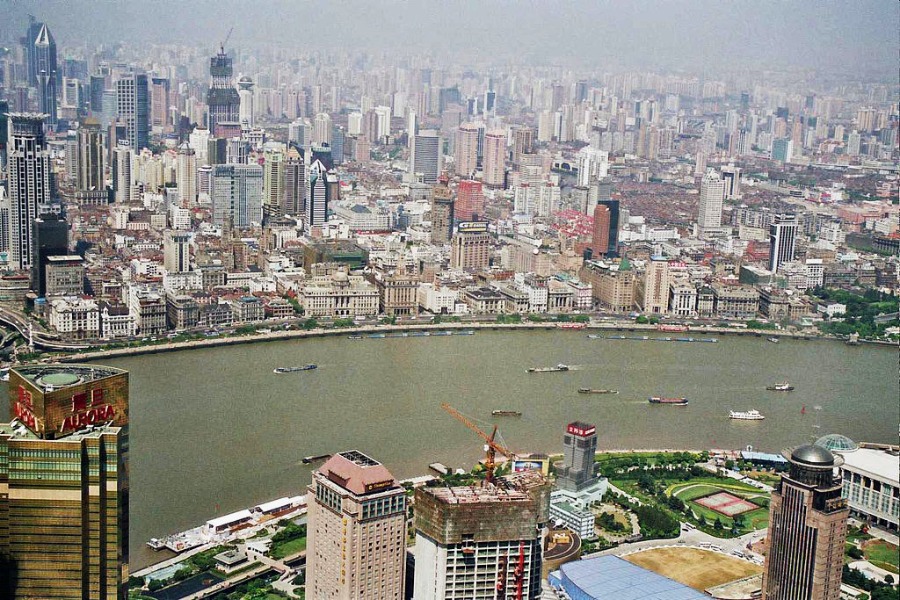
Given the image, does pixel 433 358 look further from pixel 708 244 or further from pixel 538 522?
pixel 708 244

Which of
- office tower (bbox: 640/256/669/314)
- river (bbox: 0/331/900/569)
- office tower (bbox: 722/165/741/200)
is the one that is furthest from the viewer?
office tower (bbox: 722/165/741/200)

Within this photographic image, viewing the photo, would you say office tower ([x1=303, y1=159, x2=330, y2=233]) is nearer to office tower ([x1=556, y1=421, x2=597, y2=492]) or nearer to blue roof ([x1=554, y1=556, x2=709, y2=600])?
office tower ([x1=556, y1=421, x2=597, y2=492])

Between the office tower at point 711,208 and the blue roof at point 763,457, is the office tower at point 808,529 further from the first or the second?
the office tower at point 711,208

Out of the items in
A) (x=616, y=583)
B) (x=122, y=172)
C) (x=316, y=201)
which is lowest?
(x=616, y=583)

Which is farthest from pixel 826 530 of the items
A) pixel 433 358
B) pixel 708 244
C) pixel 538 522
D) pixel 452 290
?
pixel 708 244

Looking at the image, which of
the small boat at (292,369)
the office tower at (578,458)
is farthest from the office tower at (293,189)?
the office tower at (578,458)

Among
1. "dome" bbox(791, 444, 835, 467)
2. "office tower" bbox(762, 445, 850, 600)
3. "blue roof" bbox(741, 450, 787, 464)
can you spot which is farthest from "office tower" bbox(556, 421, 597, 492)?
"dome" bbox(791, 444, 835, 467)

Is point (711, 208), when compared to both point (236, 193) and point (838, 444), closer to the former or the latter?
point (236, 193)

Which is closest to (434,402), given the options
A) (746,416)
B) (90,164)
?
(746,416)
